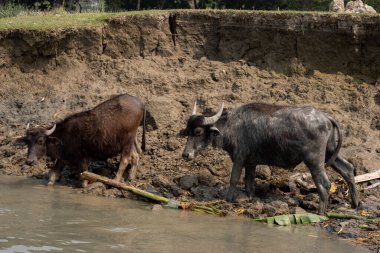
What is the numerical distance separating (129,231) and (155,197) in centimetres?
192

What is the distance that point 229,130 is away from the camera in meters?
12.0

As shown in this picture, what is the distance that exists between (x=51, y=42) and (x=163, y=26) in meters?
2.51

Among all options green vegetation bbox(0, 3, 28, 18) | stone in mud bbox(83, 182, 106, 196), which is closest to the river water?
stone in mud bbox(83, 182, 106, 196)

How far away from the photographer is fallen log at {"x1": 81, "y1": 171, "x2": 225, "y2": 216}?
35.7 ft

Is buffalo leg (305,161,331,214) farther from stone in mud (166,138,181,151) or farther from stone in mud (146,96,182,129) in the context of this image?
stone in mud (146,96,182,129)

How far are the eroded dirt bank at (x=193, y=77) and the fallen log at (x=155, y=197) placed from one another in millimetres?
183

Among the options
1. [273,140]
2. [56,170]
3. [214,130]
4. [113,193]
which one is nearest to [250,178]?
[273,140]

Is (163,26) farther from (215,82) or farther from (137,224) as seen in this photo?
(137,224)

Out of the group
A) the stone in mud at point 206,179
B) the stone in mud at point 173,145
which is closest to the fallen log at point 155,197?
the stone in mud at point 206,179

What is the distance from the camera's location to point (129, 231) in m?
9.48

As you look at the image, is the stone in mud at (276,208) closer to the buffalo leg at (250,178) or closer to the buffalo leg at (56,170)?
the buffalo leg at (250,178)

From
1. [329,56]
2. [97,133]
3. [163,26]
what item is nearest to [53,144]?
[97,133]

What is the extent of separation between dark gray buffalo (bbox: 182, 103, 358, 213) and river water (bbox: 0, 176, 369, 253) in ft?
4.34

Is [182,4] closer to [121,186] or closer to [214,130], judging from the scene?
[214,130]
